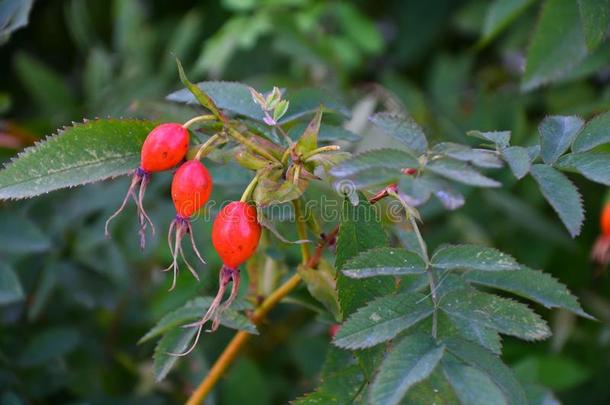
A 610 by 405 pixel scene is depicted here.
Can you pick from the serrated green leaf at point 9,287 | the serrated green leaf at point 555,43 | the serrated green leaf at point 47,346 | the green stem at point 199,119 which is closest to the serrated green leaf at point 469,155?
the green stem at point 199,119

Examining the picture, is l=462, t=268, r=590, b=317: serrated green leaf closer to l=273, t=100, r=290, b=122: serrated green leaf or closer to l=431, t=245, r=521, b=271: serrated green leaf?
l=431, t=245, r=521, b=271: serrated green leaf

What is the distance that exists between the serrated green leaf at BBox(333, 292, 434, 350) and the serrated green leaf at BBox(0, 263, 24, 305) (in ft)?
1.83

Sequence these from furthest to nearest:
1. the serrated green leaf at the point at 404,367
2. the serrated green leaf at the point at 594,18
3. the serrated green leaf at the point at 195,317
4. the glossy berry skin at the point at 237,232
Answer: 1. the serrated green leaf at the point at 594,18
2. the serrated green leaf at the point at 195,317
3. the glossy berry skin at the point at 237,232
4. the serrated green leaf at the point at 404,367

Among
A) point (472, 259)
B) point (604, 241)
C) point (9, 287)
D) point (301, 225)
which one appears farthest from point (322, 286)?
point (604, 241)

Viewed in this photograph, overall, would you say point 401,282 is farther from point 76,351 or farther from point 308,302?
point 76,351

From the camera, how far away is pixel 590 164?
780mm

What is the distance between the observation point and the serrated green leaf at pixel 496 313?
744 mm

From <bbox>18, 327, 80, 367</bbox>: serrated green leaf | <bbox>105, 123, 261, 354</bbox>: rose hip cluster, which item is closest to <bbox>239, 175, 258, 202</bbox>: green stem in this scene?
<bbox>105, 123, 261, 354</bbox>: rose hip cluster

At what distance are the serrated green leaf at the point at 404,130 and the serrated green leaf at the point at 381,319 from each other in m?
0.14

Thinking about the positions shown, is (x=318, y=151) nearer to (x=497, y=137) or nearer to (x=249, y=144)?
(x=249, y=144)

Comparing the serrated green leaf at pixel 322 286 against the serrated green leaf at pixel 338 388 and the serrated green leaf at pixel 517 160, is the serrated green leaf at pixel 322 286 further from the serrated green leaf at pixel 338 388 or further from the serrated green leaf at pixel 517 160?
the serrated green leaf at pixel 517 160

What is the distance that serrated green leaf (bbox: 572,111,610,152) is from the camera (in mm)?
808

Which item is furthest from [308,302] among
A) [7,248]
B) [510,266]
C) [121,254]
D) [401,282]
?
[121,254]

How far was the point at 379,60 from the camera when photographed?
7.70ft
